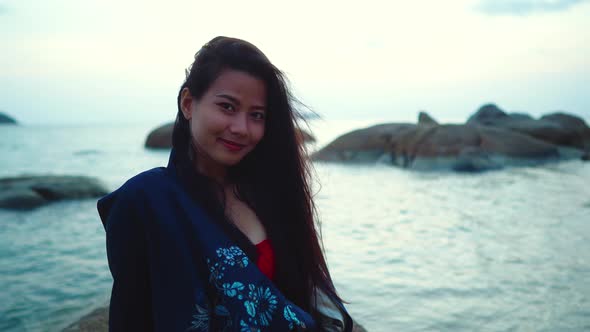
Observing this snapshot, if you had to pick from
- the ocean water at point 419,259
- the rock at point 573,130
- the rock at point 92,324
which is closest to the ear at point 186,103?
the ocean water at point 419,259

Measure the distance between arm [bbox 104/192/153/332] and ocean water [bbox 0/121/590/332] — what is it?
4.21 ft

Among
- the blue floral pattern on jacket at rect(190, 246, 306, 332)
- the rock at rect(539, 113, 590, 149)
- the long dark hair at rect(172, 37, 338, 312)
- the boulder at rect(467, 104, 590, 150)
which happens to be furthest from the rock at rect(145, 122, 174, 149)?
the blue floral pattern on jacket at rect(190, 246, 306, 332)

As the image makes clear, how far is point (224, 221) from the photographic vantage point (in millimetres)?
1862

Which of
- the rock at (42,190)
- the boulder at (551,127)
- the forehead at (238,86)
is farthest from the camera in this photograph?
the boulder at (551,127)

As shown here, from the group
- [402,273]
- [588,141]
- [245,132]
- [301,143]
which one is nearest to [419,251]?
[402,273]

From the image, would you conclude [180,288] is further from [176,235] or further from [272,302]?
[272,302]

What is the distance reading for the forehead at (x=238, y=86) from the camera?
185 centimetres

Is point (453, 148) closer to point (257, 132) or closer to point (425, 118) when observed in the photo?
point (425, 118)

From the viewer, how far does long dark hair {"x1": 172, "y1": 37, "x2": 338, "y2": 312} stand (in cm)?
187

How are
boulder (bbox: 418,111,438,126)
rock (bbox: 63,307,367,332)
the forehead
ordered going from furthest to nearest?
boulder (bbox: 418,111,438,126)
rock (bbox: 63,307,367,332)
the forehead

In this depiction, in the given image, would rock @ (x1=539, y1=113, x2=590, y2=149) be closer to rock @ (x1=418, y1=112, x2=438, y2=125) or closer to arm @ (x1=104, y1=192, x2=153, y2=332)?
rock @ (x1=418, y1=112, x2=438, y2=125)

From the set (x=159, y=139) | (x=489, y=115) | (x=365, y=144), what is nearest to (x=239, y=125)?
(x=365, y=144)

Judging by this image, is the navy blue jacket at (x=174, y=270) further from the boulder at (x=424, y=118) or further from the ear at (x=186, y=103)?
the boulder at (x=424, y=118)

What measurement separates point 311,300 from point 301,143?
0.71 metres
